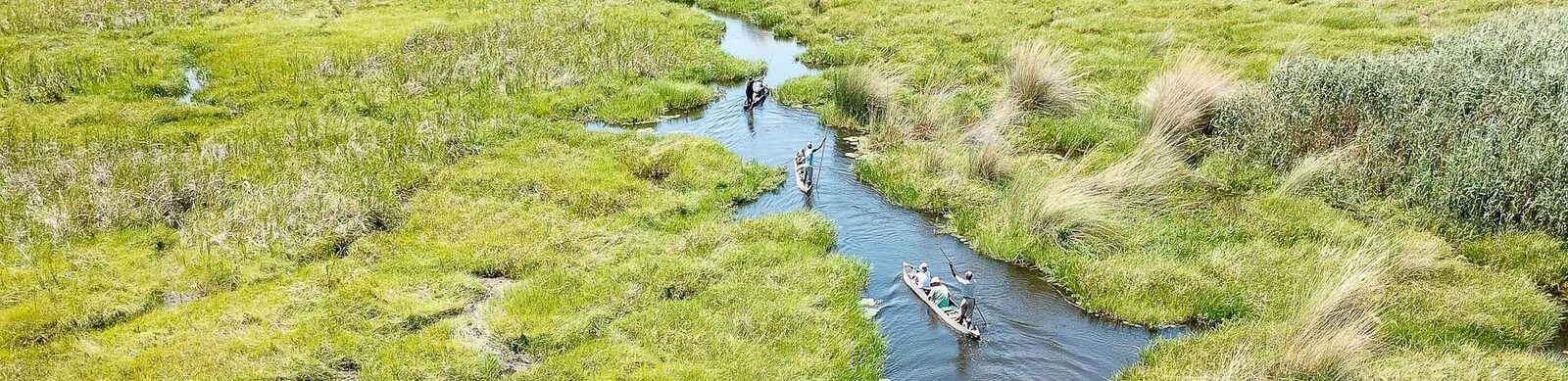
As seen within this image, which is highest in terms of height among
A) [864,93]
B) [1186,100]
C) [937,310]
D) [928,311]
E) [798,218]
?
[1186,100]

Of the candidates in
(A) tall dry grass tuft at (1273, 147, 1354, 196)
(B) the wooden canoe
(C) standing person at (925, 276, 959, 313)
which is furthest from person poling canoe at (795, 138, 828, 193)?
(A) tall dry grass tuft at (1273, 147, 1354, 196)

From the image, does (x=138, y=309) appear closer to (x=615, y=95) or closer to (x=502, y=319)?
→ (x=502, y=319)

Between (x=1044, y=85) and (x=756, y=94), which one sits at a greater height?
(x=1044, y=85)

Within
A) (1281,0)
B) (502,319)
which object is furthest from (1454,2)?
(502,319)

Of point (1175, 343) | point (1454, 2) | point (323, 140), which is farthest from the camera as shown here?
point (1454, 2)

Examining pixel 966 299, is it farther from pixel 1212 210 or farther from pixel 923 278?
pixel 1212 210

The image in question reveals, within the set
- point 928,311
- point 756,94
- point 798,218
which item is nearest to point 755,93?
point 756,94

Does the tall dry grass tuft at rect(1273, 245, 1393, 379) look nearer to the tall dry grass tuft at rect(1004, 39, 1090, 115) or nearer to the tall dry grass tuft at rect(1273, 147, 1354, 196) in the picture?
the tall dry grass tuft at rect(1273, 147, 1354, 196)
